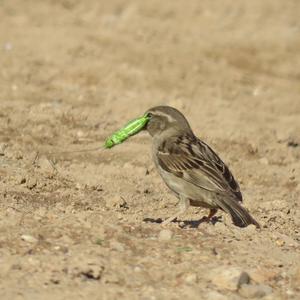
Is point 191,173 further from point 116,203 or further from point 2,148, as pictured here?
point 2,148

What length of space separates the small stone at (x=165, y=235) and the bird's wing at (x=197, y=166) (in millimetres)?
1140

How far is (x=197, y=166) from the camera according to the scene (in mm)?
9797

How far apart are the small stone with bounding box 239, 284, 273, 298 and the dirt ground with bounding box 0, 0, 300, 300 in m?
0.01

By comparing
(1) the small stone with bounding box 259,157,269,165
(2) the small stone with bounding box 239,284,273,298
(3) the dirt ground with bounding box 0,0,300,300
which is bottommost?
(1) the small stone with bounding box 259,157,269,165

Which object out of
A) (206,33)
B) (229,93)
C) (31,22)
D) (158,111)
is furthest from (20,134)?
(206,33)

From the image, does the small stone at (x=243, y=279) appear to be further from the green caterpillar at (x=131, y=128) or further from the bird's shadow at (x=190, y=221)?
the green caterpillar at (x=131, y=128)

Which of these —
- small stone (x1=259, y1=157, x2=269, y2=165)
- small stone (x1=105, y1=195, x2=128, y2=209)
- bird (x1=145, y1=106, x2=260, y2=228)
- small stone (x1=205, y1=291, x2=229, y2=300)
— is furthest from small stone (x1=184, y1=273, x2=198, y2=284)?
small stone (x1=259, y1=157, x2=269, y2=165)

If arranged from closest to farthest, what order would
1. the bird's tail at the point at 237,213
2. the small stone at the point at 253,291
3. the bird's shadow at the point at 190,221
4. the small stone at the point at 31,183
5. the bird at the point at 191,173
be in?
1. the small stone at the point at 253,291
2. the bird's tail at the point at 237,213
3. the bird's shadow at the point at 190,221
4. the bird at the point at 191,173
5. the small stone at the point at 31,183

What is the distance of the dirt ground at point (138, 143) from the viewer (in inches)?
301

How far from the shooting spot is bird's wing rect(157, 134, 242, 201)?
9.62 meters

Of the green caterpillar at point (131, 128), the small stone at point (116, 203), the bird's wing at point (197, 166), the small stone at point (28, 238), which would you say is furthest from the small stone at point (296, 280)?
the green caterpillar at point (131, 128)

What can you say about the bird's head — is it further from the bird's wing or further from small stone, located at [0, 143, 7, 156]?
small stone, located at [0, 143, 7, 156]

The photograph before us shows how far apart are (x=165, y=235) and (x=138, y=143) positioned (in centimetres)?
458

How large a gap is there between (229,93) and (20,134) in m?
4.50
